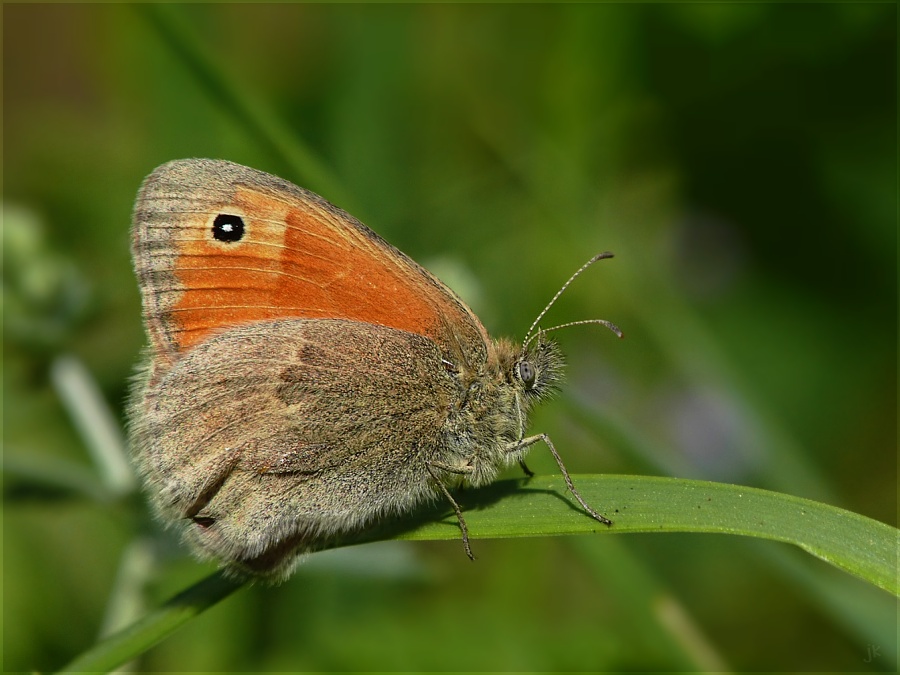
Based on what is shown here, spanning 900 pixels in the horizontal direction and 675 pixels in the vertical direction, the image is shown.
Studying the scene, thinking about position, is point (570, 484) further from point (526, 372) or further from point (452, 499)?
point (526, 372)

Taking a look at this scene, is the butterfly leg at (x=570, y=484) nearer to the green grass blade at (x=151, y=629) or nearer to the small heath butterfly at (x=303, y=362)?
the small heath butterfly at (x=303, y=362)

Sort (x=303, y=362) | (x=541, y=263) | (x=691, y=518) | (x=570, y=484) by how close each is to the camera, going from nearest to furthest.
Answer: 1. (x=691, y=518)
2. (x=570, y=484)
3. (x=303, y=362)
4. (x=541, y=263)

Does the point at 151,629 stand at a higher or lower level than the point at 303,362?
lower

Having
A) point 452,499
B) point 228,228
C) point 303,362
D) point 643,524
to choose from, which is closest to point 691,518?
point 643,524

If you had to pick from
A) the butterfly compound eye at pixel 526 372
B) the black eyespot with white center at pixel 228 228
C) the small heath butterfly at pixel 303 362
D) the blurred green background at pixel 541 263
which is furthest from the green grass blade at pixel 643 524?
the black eyespot with white center at pixel 228 228

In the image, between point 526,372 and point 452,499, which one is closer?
point 452,499

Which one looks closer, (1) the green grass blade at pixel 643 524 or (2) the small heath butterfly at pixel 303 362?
(1) the green grass blade at pixel 643 524
